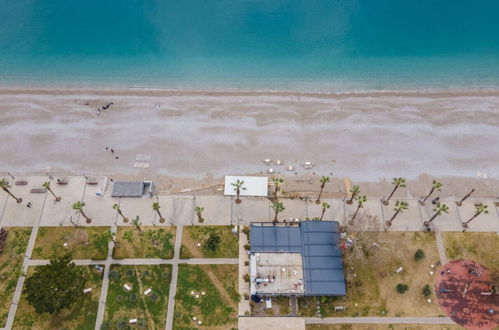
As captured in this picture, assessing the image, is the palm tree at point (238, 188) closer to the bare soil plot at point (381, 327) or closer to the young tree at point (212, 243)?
the young tree at point (212, 243)

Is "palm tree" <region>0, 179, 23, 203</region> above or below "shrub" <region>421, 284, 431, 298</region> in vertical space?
above

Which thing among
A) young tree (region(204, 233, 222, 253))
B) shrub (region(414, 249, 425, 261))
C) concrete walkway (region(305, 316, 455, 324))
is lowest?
concrete walkway (region(305, 316, 455, 324))

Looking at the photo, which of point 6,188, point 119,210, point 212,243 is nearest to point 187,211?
point 212,243

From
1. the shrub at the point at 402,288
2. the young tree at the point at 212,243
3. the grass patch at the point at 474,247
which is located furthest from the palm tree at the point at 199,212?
the grass patch at the point at 474,247

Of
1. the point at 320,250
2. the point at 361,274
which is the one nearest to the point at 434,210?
the point at 361,274

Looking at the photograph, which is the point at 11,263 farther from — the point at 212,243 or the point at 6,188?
the point at 212,243

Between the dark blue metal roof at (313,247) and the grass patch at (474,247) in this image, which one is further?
the grass patch at (474,247)

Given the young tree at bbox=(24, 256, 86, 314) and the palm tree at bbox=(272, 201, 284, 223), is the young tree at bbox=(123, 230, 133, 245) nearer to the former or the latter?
the young tree at bbox=(24, 256, 86, 314)

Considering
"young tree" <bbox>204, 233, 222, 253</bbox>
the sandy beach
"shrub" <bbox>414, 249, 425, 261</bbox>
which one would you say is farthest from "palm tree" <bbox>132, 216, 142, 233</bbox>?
"shrub" <bbox>414, 249, 425, 261</bbox>
